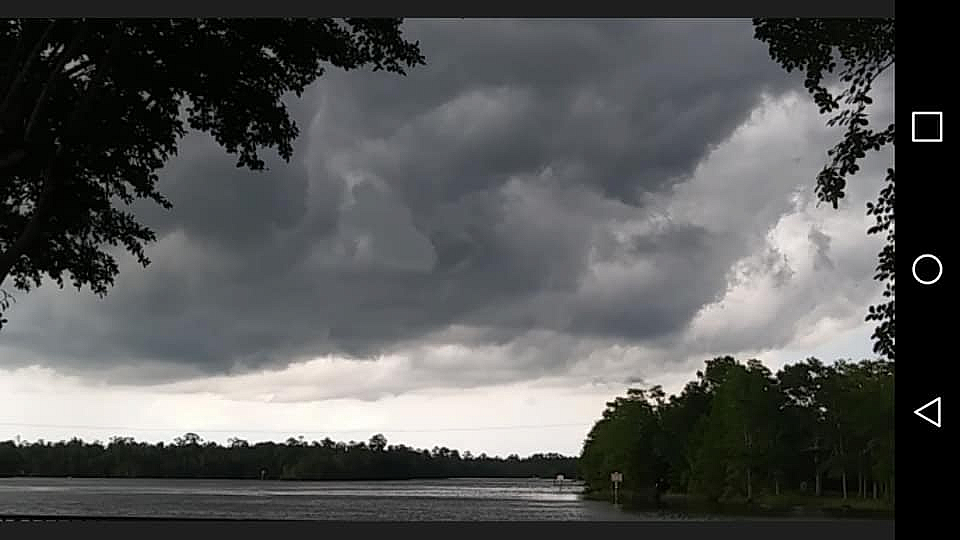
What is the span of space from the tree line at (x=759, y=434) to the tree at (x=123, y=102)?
28.2 m

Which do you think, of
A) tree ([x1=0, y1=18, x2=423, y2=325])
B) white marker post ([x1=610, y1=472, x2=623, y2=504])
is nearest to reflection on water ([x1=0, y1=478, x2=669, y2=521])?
white marker post ([x1=610, y1=472, x2=623, y2=504])

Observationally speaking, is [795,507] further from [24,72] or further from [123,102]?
[24,72]

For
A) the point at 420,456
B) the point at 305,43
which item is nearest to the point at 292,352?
the point at 305,43

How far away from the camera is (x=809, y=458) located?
1881 inches

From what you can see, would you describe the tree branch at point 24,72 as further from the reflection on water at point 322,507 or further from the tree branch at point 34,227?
the reflection on water at point 322,507

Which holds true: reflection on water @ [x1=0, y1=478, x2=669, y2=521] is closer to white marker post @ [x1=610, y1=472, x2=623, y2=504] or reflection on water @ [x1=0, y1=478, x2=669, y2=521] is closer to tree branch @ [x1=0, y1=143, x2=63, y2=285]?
white marker post @ [x1=610, y1=472, x2=623, y2=504]

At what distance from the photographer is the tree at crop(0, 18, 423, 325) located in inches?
382

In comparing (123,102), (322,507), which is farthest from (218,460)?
(123,102)

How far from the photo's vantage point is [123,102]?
404 inches
